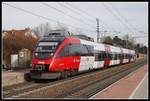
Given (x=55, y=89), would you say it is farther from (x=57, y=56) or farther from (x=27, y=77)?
(x=27, y=77)

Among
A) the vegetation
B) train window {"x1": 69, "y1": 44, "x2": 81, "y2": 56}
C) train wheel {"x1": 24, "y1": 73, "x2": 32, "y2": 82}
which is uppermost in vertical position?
the vegetation

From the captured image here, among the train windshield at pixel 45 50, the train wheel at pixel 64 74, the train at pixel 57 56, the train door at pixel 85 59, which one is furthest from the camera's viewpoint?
the train door at pixel 85 59

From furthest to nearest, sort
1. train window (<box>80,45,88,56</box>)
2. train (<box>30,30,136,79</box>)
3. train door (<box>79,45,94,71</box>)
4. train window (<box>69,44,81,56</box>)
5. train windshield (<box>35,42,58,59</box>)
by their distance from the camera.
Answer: train door (<box>79,45,94,71</box>)
train window (<box>80,45,88,56</box>)
train window (<box>69,44,81,56</box>)
train windshield (<box>35,42,58,59</box>)
train (<box>30,30,136,79</box>)

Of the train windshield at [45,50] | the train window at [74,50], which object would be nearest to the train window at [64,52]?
the train windshield at [45,50]

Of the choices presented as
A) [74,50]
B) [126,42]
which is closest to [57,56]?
[74,50]

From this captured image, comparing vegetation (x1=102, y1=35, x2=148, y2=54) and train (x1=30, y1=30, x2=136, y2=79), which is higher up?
vegetation (x1=102, y1=35, x2=148, y2=54)

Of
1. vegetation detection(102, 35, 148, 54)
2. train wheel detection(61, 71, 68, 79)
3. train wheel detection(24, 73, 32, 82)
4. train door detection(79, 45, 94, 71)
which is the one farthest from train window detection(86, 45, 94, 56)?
vegetation detection(102, 35, 148, 54)

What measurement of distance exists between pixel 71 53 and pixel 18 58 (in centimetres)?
1107

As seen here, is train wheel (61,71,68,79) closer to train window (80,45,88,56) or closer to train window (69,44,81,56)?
train window (69,44,81,56)

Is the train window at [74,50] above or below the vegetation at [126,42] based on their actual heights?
below

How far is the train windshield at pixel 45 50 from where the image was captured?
80.3ft

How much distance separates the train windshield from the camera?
963 inches

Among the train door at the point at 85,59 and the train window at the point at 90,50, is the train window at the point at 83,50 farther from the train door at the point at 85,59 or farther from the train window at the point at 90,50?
the train window at the point at 90,50

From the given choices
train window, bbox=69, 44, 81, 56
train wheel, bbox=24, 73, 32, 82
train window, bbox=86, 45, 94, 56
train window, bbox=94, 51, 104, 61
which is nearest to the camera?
train wheel, bbox=24, 73, 32, 82
